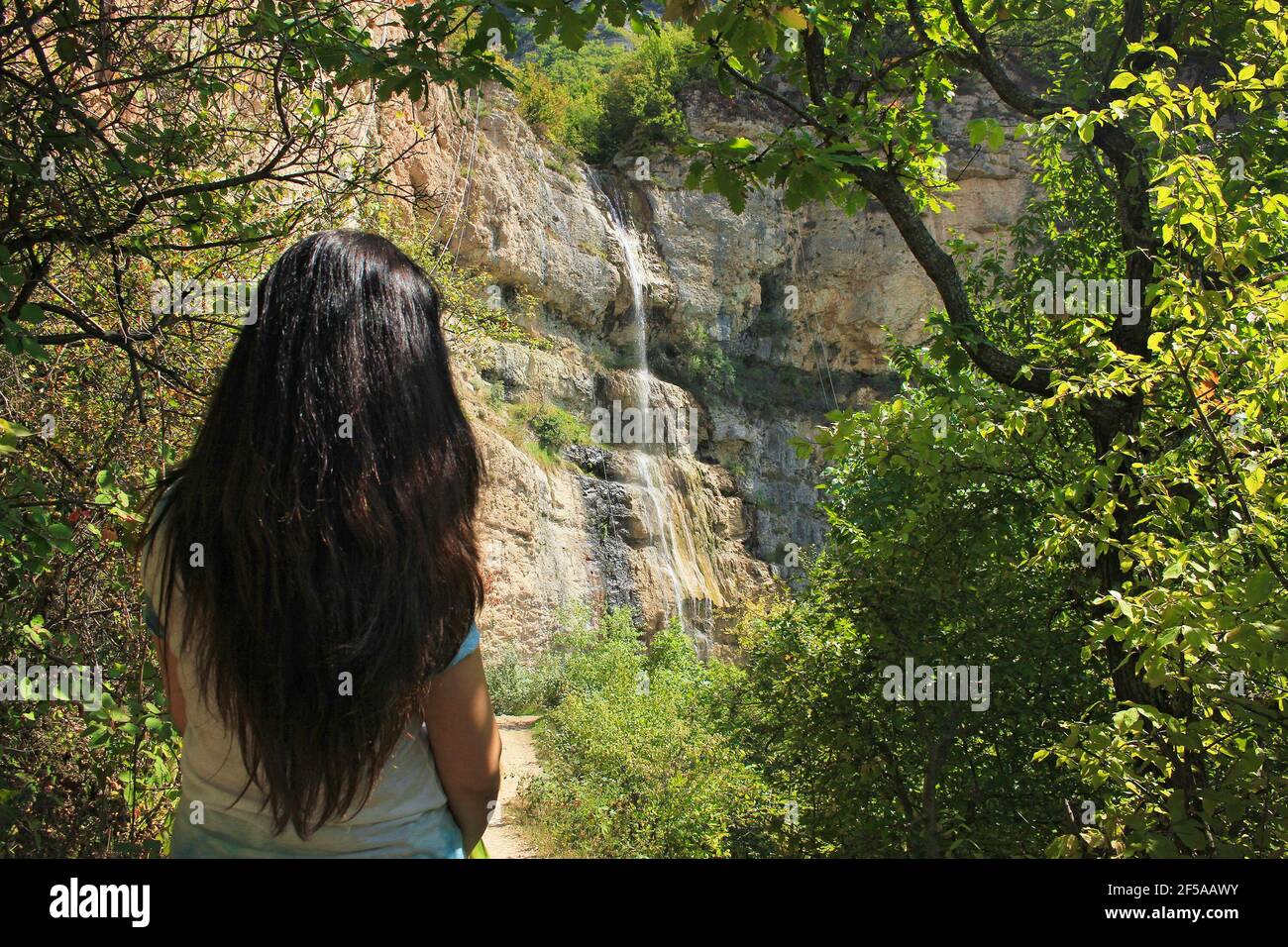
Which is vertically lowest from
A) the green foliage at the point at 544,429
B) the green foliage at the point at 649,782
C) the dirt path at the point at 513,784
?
the dirt path at the point at 513,784

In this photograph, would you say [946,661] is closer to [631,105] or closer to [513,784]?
[513,784]

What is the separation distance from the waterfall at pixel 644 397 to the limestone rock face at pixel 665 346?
0.07 meters

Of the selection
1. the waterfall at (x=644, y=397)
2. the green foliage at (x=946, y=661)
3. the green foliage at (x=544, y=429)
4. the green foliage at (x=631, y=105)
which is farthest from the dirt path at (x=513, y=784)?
the green foliage at (x=631, y=105)

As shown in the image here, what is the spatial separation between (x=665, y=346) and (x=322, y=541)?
72.4 ft

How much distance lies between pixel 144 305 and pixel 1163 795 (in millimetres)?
4271

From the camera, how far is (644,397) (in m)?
21.9

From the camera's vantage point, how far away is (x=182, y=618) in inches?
57.0

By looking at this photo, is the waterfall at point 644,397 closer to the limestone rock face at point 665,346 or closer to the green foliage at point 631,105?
the limestone rock face at point 665,346

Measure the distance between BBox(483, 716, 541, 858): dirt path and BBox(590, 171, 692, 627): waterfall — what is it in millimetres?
6874

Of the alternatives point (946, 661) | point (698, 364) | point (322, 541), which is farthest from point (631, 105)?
point (322, 541)

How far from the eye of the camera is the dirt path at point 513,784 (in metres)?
8.77

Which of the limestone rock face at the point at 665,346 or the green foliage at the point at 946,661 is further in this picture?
the limestone rock face at the point at 665,346
